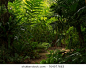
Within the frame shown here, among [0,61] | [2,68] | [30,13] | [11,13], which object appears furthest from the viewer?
[30,13]

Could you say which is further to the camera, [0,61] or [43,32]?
[43,32]

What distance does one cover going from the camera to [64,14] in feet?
6.07

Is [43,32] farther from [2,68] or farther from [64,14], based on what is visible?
[2,68]

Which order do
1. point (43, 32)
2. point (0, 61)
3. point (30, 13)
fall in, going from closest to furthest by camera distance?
1. point (0, 61)
2. point (30, 13)
3. point (43, 32)

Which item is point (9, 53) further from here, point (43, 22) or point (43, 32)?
point (43, 32)

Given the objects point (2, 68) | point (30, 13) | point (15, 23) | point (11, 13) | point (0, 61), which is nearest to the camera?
point (2, 68)

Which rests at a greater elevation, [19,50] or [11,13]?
[11,13]

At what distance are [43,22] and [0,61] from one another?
4.08ft

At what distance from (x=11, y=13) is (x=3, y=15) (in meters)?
0.21

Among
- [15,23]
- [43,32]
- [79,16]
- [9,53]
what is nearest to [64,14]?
[79,16]

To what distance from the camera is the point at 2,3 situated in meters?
2.09

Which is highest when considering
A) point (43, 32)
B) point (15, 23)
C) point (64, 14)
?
point (64, 14)

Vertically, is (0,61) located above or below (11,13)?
below

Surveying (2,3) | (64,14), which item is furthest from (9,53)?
(64,14)
